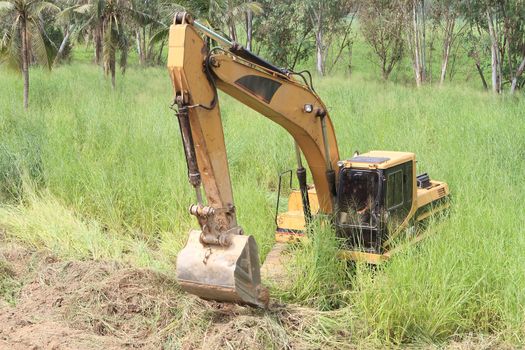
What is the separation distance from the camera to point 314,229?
638 cm

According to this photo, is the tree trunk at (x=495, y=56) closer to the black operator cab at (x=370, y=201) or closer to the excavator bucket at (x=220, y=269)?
the black operator cab at (x=370, y=201)

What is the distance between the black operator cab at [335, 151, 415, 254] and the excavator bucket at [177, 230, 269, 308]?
175cm

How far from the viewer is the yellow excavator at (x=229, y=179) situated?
16.0 ft

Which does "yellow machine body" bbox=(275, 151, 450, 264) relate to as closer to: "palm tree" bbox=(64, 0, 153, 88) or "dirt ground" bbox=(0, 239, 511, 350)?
"dirt ground" bbox=(0, 239, 511, 350)

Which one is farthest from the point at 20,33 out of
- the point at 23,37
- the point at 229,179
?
the point at 229,179

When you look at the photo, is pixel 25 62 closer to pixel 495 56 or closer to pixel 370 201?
pixel 370 201

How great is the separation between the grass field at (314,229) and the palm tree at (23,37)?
140 cm

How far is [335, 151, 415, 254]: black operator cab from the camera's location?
20.9 feet

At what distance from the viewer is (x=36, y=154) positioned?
1057 cm

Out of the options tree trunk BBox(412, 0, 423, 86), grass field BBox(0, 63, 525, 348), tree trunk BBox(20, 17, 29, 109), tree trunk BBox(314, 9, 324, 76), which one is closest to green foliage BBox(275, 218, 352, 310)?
grass field BBox(0, 63, 525, 348)

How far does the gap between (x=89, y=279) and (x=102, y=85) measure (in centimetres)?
1554

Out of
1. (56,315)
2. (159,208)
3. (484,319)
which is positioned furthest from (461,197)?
(56,315)

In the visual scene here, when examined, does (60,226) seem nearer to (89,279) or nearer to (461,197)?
(89,279)

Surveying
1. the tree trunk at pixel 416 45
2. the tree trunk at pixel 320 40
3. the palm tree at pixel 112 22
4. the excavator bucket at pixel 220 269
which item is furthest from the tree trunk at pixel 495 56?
the excavator bucket at pixel 220 269
